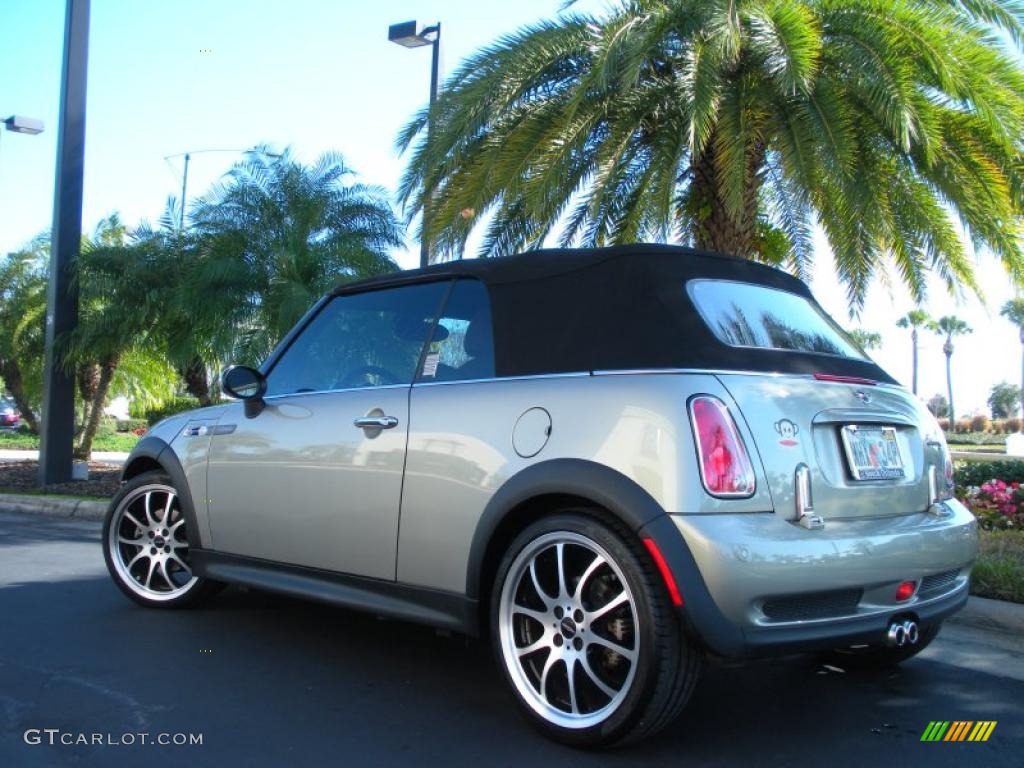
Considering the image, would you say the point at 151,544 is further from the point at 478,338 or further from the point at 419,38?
the point at 419,38

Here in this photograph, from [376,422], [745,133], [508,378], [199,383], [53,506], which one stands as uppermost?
[745,133]

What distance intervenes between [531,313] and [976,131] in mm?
6871

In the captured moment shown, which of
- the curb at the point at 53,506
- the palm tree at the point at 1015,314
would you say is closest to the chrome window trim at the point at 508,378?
the curb at the point at 53,506

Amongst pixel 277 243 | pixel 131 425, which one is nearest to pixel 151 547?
pixel 277 243

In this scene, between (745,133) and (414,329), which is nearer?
(414,329)

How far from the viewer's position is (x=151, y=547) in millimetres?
5234

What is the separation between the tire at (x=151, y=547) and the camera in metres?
5.14

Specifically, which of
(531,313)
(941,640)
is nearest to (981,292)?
(941,640)

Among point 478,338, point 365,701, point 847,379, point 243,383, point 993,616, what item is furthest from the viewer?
point 993,616

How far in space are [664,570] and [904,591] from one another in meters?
0.95

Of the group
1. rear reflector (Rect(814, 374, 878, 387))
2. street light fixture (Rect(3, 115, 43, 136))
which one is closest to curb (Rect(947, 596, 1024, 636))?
rear reflector (Rect(814, 374, 878, 387))

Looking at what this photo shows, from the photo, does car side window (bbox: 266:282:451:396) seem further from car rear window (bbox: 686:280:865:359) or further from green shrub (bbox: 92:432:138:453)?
green shrub (bbox: 92:432:138:453)

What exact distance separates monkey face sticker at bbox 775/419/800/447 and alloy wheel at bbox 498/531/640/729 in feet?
2.25

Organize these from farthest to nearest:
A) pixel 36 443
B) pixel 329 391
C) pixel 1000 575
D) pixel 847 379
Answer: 1. pixel 36 443
2. pixel 1000 575
3. pixel 329 391
4. pixel 847 379
